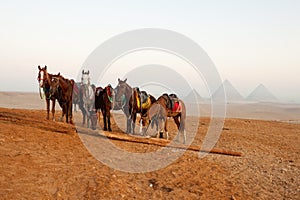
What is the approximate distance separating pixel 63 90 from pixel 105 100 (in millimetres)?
2676

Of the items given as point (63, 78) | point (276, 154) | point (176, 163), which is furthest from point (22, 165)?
point (276, 154)

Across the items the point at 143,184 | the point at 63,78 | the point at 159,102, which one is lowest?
the point at 143,184

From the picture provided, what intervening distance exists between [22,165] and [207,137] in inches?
422

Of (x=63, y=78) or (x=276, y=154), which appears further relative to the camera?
(x=63, y=78)

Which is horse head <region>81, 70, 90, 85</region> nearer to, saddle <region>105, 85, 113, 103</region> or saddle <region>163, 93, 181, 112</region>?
saddle <region>105, 85, 113, 103</region>

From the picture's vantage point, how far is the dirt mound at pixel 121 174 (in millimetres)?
7746

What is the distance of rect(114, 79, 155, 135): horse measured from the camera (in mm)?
15117

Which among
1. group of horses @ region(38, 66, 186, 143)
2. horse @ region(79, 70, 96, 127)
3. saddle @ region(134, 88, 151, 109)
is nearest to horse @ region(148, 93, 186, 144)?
group of horses @ region(38, 66, 186, 143)

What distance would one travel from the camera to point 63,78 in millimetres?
17250

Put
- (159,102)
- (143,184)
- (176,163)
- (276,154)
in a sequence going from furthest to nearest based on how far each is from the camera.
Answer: (159,102)
(276,154)
(176,163)
(143,184)

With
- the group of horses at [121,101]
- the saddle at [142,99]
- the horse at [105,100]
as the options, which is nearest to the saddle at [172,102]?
the group of horses at [121,101]

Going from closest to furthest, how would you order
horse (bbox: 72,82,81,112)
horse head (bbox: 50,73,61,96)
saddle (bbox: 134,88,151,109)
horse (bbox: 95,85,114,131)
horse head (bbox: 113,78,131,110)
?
horse head (bbox: 113,78,131,110), saddle (bbox: 134,88,151,109), horse (bbox: 95,85,114,131), horse head (bbox: 50,73,61,96), horse (bbox: 72,82,81,112)

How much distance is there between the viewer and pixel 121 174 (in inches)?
364

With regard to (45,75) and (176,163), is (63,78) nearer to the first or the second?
(45,75)
